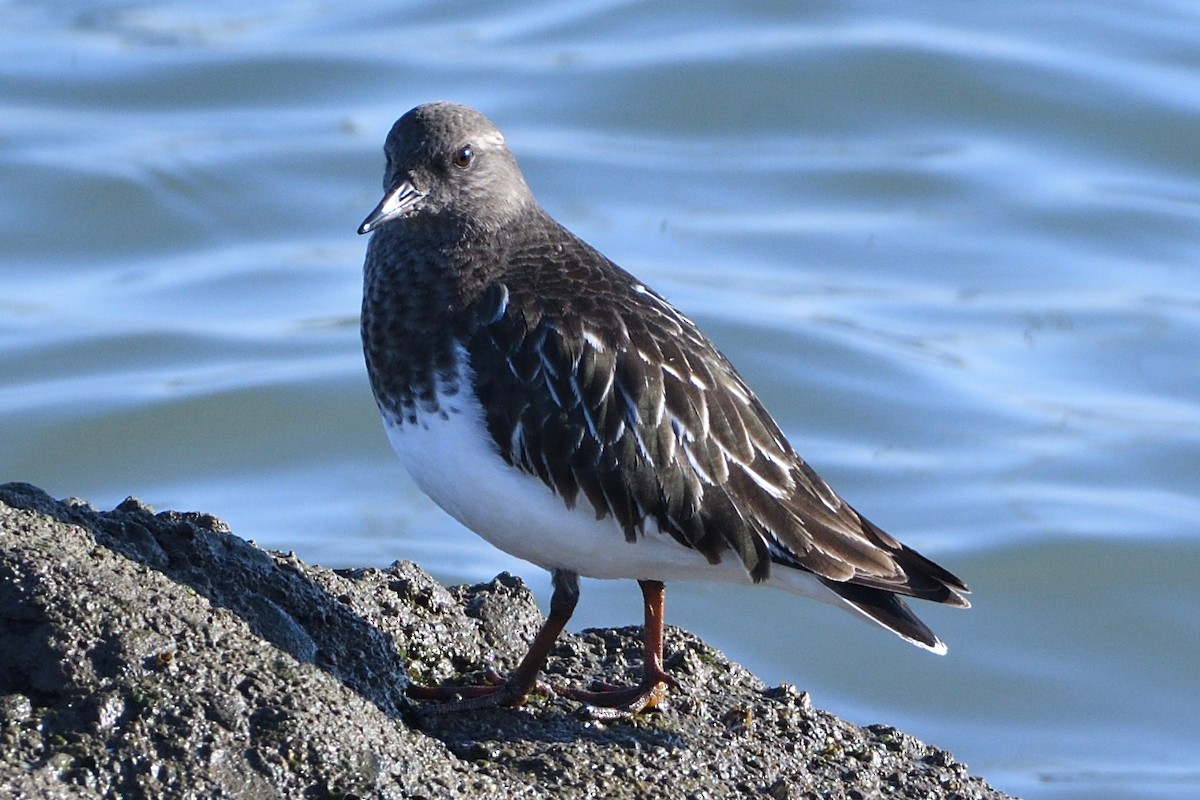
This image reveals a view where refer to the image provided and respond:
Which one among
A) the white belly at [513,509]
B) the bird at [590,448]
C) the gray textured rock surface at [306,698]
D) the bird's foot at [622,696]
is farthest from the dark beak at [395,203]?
the bird's foot at [622,696]

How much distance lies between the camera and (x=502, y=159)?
17.0ft

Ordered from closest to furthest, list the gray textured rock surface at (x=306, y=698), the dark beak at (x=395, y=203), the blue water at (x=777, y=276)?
1. the gray textured rock surface at (x=306, y=698)
2. the dark beak at (x=395, y=203)
3. the blue water at (x=777, y=276)

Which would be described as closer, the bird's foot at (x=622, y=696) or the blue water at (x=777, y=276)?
the bird's foot at (x=622, y=696)

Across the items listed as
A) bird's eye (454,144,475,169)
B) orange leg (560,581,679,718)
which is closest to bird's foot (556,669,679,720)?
orange leg (560,581,679,718)

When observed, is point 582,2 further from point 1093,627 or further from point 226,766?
point 226,766

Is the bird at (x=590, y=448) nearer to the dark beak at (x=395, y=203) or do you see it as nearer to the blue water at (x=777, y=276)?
the dark beak at (x=395, y=203)

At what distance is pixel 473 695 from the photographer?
4352 mm

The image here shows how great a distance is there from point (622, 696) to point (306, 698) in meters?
0.96

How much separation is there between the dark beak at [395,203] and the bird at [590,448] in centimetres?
1

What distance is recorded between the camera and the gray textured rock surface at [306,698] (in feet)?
11.7

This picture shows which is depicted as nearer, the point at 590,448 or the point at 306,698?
the point at 306,698

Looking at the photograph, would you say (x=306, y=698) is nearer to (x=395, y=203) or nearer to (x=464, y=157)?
(x=395, y=203)

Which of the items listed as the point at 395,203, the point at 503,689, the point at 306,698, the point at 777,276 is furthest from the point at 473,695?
the point at 777,276

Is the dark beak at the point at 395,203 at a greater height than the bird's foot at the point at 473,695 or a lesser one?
greater
